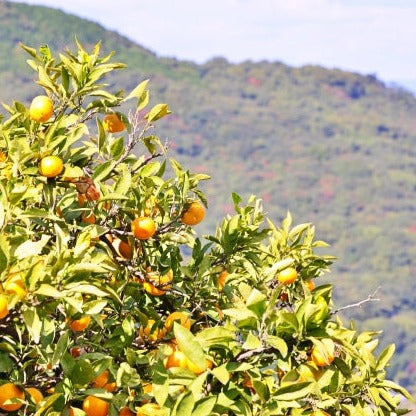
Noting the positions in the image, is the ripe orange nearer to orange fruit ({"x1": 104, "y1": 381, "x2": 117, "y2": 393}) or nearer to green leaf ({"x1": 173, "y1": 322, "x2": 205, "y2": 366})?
orange fruit ({"x1": 104, "y1": 381, "x2": 117, "y2": 393})

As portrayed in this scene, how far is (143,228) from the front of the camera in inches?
108

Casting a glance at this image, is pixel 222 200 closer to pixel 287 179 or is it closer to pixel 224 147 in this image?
pixel 287 179

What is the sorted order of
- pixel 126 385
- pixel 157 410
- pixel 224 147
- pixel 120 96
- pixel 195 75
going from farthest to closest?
pixel 195 75 → pixel 224 147 → pixel 120 96 → pixel 126 385 → pixel 157 410

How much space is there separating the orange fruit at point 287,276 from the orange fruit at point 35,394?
1.22 metres

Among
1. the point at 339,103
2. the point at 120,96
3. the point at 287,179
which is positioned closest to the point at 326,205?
the point at 287,179

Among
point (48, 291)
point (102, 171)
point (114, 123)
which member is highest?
point (114, 123)

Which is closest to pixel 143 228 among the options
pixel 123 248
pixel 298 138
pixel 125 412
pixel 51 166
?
pixel 123 248

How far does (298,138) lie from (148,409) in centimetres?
13764

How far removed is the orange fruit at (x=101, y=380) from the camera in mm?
2399

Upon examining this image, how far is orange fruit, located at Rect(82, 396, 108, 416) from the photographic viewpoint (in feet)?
7.54

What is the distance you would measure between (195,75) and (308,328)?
153 metres

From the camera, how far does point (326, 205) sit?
115 metres

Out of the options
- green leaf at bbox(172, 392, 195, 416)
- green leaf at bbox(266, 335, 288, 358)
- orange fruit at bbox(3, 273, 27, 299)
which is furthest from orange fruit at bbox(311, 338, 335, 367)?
orange fruit at bbox(3, 273, 27, 299)

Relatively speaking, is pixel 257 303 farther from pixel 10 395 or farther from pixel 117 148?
pixel 117 148
